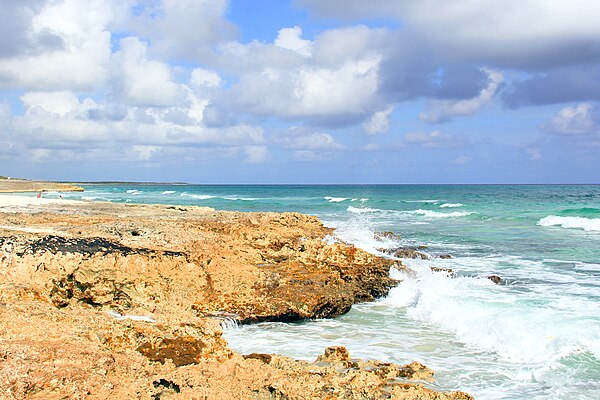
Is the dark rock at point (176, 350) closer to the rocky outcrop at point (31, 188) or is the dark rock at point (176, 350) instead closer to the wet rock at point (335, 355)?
the wet rock at point (335, 355)

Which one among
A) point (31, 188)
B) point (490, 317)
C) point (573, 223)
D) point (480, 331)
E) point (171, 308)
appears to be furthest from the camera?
point (31, 188)

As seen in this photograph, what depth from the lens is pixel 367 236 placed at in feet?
65.3

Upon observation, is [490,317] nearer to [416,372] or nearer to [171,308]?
[416,372]

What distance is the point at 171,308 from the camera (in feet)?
23.2

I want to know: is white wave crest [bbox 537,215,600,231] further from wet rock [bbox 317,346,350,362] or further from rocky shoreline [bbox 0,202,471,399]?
wet rock [bbox 317,346,350,362]

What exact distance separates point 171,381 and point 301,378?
128 centimetres

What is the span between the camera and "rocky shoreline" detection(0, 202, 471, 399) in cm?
429

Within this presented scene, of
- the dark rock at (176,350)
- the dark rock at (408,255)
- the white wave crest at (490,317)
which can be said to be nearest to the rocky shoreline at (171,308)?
the dark rock at (176,350)

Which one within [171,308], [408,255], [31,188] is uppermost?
[31,188]

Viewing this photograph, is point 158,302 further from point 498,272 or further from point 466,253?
point 466,253

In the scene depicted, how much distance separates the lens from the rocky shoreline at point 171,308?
4.29 m

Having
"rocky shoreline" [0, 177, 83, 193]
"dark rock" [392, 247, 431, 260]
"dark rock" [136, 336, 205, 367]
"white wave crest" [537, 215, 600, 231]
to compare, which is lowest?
"white wave crest" [537, 215, 600, 231]

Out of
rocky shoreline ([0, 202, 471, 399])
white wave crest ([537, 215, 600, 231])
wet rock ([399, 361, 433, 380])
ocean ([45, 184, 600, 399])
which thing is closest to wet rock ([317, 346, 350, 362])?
rocky shoreline ([0, 202, 471, 399])

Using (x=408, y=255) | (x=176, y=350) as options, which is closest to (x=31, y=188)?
(x=408, y=255)
